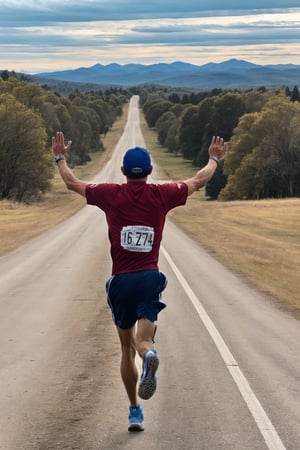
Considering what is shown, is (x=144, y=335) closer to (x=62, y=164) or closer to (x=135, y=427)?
(x=135, y=427)

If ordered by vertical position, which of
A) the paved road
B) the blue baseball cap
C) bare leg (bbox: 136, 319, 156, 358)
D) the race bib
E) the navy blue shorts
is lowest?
the paved road

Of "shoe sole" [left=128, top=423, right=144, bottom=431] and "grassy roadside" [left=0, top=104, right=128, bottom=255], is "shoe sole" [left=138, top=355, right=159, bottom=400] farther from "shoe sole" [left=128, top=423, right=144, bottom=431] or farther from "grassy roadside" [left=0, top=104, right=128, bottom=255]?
"grassy roadside" [left=0, top=104, right=128, bottom=255]

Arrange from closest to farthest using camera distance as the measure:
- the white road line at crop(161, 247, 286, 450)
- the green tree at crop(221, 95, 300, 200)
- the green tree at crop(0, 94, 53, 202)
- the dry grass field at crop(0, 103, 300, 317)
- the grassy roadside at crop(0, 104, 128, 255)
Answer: the white road line at crop(161, 247, 286, 450) → the dry grass field at crop(0, 103, 300, 317) → the grassy roadside at crop(0, 104, 128, 255) → the green tree at crop(0, 94, 53, 202) → the green tree at crop(221, 95, 300, 200)

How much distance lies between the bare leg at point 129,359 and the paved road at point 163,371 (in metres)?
0.36

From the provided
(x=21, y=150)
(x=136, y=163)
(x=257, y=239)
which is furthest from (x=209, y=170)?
(x=21, y=150)

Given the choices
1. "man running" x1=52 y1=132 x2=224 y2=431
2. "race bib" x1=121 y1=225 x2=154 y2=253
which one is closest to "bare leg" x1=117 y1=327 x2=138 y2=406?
"man running" x1=52 y1=132 x2=224 y2=431

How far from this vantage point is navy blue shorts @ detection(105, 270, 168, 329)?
5.63 m

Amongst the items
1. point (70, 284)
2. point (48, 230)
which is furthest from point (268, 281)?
point (48, 230)

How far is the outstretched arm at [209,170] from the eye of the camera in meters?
6.05

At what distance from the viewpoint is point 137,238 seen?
565 cm

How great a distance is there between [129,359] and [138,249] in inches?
38.7

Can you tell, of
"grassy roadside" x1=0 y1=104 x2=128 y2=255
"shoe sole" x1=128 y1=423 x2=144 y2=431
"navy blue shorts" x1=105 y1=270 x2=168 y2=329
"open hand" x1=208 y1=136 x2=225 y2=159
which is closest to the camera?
"navy blue shorts" x1=105 y1=270 x2=168 y2=329

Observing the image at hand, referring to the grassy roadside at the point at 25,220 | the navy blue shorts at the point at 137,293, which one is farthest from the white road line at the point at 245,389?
the grassy roadside at the point at 25,220

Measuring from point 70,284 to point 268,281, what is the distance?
4576mm
